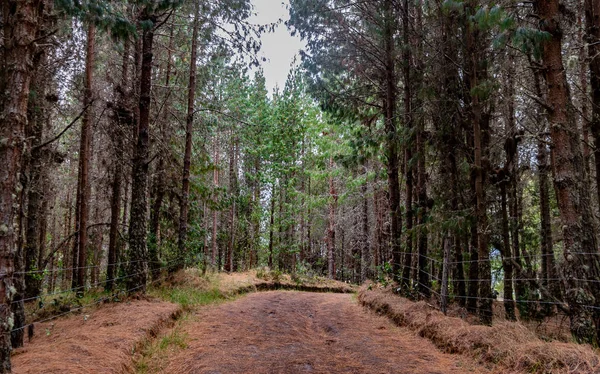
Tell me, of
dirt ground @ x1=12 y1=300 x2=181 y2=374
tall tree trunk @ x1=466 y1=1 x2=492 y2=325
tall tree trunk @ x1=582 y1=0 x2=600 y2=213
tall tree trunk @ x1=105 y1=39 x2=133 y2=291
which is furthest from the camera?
tall tree trunk @ x1=105 y1=39 x2=133 y2=291

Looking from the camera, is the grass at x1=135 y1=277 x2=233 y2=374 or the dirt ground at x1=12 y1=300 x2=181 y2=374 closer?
the dirt ground at x1=12 y1=300 x2=181 y2=374

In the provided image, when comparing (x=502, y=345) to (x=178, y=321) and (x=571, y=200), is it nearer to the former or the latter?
(x=571, y=200)

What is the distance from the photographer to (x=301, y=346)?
5668 mm

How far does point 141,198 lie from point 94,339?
4.36 metres

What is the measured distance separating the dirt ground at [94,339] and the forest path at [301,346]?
22.5 inches

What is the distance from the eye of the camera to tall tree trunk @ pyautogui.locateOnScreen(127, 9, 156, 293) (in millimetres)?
8477

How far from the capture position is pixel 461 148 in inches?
334

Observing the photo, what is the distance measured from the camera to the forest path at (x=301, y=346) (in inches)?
183

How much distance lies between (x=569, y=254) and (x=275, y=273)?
45.2ft

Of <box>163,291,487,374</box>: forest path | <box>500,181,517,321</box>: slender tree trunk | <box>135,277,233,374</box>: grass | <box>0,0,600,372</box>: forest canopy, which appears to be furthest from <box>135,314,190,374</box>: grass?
<box>500,181,517,321</box>: slender tree trunk

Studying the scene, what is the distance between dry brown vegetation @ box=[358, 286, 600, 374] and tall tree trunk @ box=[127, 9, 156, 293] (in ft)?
18.3

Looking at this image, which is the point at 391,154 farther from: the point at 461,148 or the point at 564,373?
the point at 564,373

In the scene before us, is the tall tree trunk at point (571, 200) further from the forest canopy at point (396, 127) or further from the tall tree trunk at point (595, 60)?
the tall tree trunk at point (595, 60)

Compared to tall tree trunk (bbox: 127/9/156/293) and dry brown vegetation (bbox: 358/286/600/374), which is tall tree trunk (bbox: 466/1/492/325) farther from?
tall tree trunk (bbox: 127/9/156/293)
